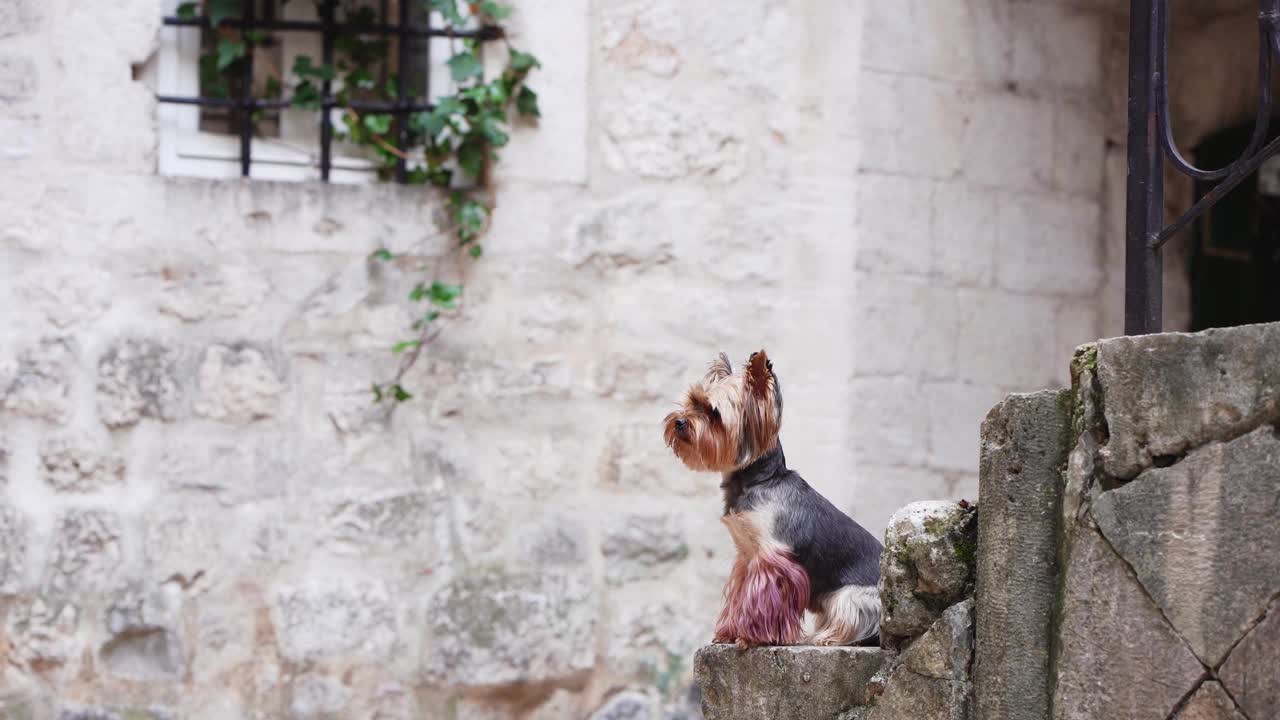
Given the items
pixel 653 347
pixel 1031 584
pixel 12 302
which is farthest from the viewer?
pixel 653 347

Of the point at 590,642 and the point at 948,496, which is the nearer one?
the point at 590,642

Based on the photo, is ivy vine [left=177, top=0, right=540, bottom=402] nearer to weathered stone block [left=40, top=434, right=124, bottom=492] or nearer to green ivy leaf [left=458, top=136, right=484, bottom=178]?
green ivy leaf [left=458, top=136, right=484, bottom=178]

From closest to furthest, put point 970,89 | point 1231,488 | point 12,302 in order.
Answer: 1. point 1231,488
2. point 12,302
3. point 970,89

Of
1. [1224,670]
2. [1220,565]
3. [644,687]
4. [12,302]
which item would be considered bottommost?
[644,687]

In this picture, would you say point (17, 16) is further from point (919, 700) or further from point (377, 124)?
point (919, 700)

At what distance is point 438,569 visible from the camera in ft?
16.6

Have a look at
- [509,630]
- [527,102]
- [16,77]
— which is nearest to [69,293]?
[16,77]

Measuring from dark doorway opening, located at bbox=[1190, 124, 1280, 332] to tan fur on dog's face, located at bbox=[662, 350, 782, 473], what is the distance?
398 cm

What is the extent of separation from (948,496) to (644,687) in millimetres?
1337

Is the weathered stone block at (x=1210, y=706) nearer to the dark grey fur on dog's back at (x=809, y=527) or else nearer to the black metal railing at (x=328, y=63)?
the dark grey fur on dog's back at (x=809, y=527)

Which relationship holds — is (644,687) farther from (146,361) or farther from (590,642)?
(146,361)

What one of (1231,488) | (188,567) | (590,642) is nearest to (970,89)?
(590,642)

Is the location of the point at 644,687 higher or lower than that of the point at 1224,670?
lower

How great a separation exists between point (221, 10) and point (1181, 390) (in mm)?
3875
